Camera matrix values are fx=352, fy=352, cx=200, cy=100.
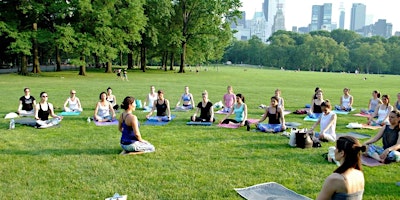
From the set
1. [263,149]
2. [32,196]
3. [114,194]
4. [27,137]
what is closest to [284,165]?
[263,149]

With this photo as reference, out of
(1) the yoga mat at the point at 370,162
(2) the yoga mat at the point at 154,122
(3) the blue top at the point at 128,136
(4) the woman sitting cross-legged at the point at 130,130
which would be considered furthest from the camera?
(2) the yoga mat at the point at 154,122

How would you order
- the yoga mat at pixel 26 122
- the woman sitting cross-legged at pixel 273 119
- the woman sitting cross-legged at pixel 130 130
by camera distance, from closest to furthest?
1. the woman sitting cross-legged at pixel 130 130
2. the woman sitting cross-legged at pixel 273 119
3. the yoga mat at pixel 26 122

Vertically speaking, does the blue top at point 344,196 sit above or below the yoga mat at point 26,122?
above

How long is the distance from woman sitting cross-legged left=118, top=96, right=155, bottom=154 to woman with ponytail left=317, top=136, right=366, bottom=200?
4.97 metres

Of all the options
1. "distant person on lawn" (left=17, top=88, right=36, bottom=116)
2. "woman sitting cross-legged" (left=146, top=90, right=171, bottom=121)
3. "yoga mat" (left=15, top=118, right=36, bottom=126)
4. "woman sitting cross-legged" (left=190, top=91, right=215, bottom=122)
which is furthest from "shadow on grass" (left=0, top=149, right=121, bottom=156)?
"distant person on lawn" (left=17, top=88, right=36, bottom=116)

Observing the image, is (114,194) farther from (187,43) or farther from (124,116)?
(187,43)

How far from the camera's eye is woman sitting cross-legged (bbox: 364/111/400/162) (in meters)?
7.39

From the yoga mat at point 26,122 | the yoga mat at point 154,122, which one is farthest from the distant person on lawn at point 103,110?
the yoga mat at point 26,122

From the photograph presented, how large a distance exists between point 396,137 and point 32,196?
718 centimetres

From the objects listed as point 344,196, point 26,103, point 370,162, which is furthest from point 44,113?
point 344,196

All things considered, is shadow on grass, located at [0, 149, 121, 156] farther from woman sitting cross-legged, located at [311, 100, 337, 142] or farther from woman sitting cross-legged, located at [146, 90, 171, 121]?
woman sitting cross-legged, located at [311, 100, 337, 142]

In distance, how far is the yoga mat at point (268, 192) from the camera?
18.4 feet

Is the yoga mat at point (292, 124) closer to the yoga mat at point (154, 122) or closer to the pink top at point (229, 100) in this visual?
the pink top at point (229, 100)

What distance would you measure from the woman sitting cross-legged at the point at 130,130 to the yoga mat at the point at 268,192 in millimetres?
2885
